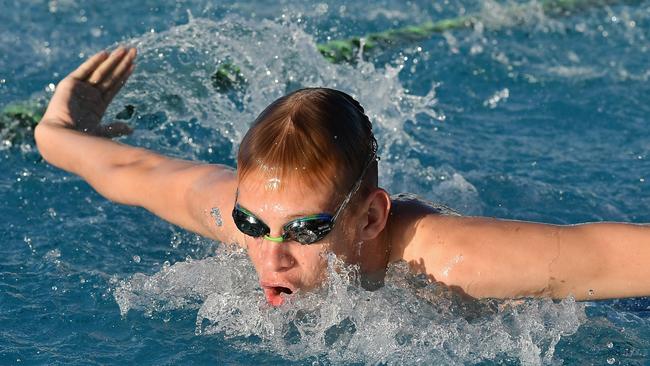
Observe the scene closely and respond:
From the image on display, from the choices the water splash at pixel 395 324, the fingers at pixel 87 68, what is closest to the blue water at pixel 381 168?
the water splash at pixel 395 324

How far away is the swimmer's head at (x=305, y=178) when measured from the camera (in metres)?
2.64

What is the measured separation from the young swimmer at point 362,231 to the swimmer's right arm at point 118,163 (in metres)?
0.48

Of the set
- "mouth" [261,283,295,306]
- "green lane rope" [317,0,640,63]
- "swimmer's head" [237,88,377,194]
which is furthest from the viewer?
"green lane rope" [317,0,640,63]

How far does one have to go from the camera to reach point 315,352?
3.01 meters

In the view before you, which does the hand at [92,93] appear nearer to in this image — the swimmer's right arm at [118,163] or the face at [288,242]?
the swimmer's right arm at [118,163]

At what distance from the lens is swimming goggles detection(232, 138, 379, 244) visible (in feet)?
8.80

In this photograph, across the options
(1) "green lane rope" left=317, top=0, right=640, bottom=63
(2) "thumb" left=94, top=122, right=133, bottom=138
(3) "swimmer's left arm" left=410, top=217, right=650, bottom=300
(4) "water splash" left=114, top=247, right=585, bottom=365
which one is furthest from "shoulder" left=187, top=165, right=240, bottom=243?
(1) "green lane rope" left=317, top=0, right=640, bottom=63

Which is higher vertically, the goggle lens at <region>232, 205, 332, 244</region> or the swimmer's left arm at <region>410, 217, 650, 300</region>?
the goggle lens at <region>232, 205, 332, 244</region>

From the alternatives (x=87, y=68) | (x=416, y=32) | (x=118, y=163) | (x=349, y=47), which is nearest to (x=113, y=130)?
(x=87, y=68)

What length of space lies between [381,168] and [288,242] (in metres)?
1.70

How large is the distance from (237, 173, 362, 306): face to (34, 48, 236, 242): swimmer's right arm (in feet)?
1.48

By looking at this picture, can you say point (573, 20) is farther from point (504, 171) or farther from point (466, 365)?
point (466, 365)

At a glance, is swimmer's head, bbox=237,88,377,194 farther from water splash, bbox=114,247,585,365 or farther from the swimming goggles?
water splash, bbox=114,247,585,365

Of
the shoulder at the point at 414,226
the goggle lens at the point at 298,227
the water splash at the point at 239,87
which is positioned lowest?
the water splash at the point at 239,87
